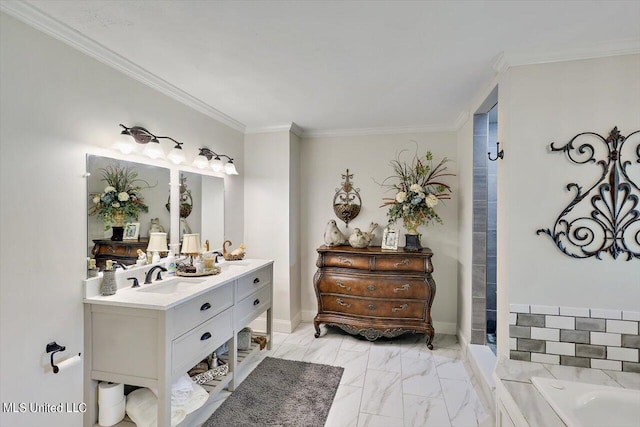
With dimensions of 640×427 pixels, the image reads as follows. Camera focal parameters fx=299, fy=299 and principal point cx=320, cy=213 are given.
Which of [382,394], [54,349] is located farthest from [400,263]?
[54,349]

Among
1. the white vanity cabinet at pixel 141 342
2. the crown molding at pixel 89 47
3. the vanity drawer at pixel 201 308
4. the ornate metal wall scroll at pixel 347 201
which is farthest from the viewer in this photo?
the ornate metal wall scroll at pixel 347 201

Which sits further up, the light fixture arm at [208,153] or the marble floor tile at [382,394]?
the light fixture arm at [208,153]

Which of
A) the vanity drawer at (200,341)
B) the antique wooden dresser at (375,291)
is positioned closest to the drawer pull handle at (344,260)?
the antique wooden dresser at (375,291)

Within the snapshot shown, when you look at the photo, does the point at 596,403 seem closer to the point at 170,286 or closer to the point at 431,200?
the point at 431,200

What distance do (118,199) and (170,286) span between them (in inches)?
29.3

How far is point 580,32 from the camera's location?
164 centimetres

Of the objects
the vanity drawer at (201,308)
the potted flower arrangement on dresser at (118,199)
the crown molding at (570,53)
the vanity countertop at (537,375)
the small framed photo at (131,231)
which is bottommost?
the vanity countertop at (537,375)

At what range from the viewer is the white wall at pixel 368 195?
137 inches

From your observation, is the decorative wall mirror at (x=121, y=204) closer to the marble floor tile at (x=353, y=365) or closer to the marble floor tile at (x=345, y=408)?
the marble floor tile at (x=345, y=408)

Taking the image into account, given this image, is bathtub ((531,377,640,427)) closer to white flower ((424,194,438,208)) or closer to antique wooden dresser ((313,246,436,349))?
antique wooden dresser ((313,246,436,349))

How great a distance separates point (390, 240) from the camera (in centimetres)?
336

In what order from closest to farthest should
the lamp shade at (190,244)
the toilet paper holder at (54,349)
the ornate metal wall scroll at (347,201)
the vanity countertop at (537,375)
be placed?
the vanity countertop at (537,375), the toilet paper holder at (54,349), the lamp shade at (190,244), the ornate metal wall scroll at (347,201)

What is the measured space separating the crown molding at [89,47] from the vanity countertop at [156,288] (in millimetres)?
1373

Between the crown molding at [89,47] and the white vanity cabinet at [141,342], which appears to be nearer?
the crown molding at [89,47]
